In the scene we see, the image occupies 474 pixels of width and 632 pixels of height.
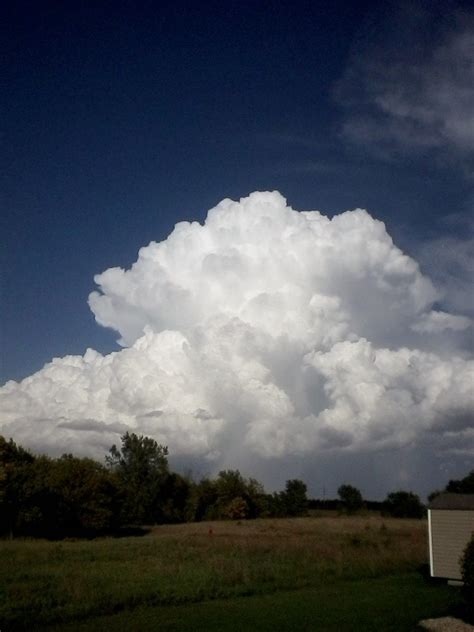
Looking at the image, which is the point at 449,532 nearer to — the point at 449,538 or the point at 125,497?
the point at 449,538

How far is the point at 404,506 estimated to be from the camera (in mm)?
89375

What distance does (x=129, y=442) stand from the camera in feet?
304

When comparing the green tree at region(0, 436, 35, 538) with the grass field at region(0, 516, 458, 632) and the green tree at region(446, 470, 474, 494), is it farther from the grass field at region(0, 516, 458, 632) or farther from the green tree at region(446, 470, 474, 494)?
the green tree at region(446, 470, 474, 494)

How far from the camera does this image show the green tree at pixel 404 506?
289 ft

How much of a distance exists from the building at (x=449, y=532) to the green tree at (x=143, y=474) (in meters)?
66.8

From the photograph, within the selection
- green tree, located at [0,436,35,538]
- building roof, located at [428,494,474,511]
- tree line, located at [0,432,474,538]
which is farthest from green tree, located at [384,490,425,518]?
building roof, located at [428,494,474,511]

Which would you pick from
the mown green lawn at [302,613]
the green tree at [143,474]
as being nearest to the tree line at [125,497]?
the green tree at [143,474]

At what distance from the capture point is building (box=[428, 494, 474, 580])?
23.5 m

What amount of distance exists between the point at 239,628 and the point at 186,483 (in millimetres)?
82956

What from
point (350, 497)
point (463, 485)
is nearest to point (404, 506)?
point (463, 485)

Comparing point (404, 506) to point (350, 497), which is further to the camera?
point (350, 497)

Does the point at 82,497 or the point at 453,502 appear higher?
the point at 453,502

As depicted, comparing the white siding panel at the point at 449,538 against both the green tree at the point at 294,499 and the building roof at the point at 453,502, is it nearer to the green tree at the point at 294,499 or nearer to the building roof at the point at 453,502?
the building roof at the point at 453,502

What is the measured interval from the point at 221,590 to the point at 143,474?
72.5m
